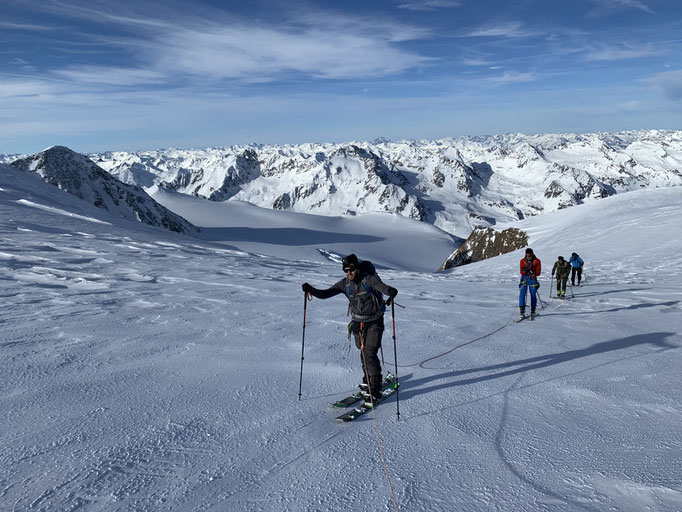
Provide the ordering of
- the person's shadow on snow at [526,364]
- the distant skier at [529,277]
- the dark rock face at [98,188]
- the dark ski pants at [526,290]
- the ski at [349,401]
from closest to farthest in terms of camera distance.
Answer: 1. the ski at [349,401]
2. the person's shadow on snow at [526,364]
3. the distant skier at [529,277]
4. the dark ski pants at [526,290]
5. the dark rock face at [98,188]

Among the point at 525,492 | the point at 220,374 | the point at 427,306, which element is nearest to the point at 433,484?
the point at 525,492

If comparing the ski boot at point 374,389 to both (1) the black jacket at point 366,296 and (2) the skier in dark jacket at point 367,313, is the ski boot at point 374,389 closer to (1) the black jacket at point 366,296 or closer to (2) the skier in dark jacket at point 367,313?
(2) the skier in dark jacket at point 367,313

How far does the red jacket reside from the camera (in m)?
12.1

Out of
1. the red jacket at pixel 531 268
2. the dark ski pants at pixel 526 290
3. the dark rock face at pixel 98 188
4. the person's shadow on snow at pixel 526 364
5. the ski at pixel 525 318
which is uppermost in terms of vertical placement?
the dark rock face at pixel 98 188

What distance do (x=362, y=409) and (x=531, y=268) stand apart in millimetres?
8322

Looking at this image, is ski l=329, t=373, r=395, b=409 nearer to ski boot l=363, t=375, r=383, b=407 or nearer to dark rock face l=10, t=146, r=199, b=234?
ski boot l=363, t=375, r=383, b=407

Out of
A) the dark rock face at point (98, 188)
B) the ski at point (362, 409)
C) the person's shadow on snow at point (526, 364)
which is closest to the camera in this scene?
the ski at point (362, 409)

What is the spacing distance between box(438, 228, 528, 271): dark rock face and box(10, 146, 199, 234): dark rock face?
204 ft

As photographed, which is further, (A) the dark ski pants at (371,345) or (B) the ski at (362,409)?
(A) the dark ski pants at (371,345)

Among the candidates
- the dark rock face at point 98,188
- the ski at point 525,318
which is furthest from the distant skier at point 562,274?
the dark rock face at point 98,188

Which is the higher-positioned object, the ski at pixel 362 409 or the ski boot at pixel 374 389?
the ski boot at pixel 374 389

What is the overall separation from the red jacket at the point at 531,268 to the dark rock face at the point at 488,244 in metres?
29.9

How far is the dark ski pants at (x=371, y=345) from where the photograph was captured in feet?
21.0

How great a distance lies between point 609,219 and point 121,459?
40440 millimetres
